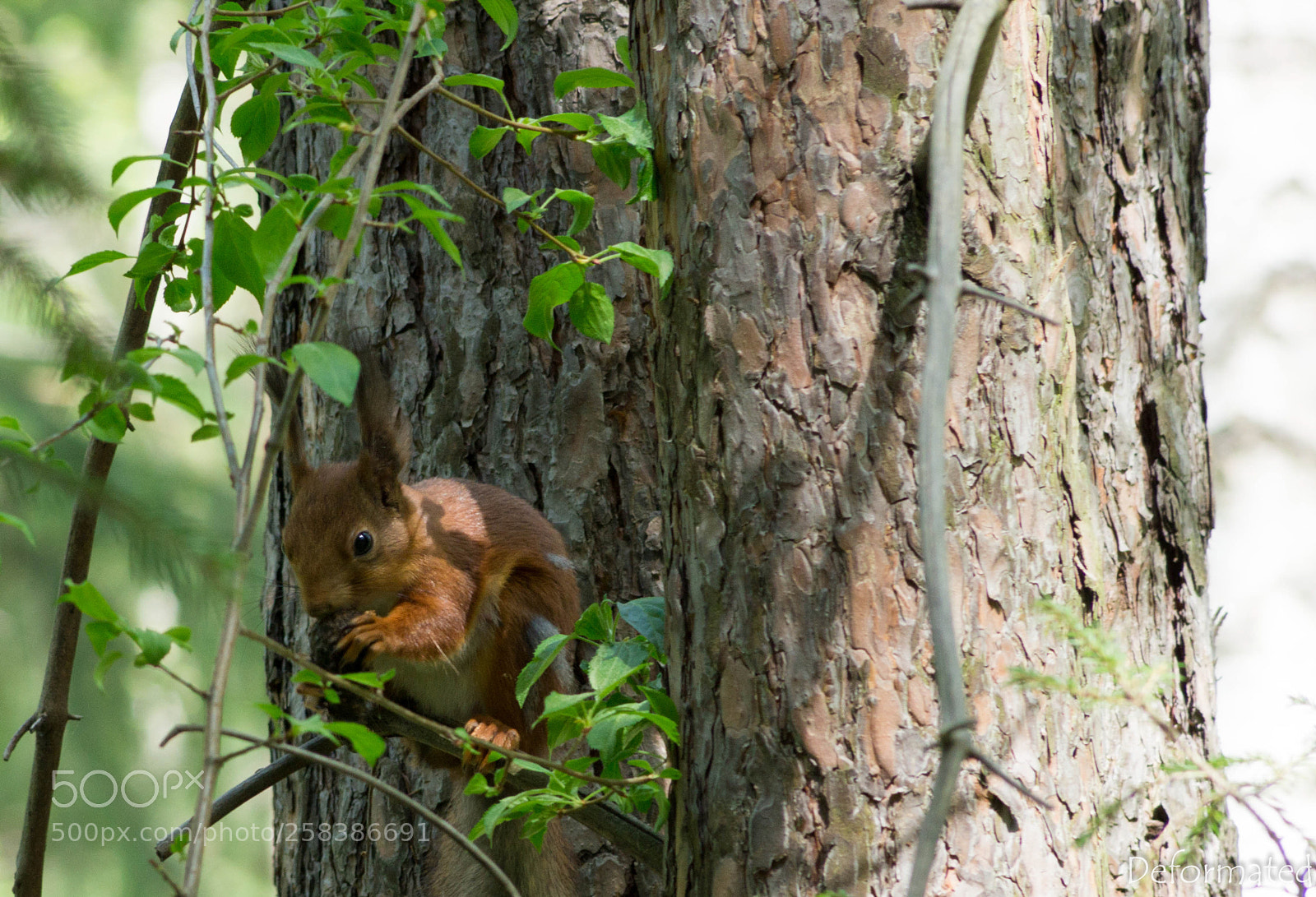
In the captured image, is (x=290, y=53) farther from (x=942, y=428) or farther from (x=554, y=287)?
(x=942, y=428)

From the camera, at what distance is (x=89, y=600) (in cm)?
90

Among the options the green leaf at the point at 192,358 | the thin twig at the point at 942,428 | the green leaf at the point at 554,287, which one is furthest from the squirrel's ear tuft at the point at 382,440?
the thin twig at the point at 942,428

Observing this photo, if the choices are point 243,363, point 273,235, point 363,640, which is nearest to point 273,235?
point 273,235

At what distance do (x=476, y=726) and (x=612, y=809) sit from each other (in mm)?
532

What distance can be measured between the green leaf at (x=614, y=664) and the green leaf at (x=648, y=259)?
442 millimetres

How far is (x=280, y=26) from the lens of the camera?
1.42 metres

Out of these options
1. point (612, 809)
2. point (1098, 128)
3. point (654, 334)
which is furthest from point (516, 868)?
point (1098, 128)

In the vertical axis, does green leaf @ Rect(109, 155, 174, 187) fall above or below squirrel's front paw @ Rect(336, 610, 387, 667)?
above

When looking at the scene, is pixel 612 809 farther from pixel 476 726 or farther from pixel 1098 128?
pixel 1098 128

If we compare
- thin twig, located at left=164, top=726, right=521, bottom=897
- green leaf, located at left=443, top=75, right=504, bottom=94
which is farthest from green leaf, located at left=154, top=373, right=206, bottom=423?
green leaf, located at left=443, top=75, right=504, bottom=94

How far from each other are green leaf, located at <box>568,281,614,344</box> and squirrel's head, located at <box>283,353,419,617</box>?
54 cm

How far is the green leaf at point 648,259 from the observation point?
4.09ft

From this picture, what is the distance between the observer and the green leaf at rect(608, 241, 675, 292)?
49.1 inches

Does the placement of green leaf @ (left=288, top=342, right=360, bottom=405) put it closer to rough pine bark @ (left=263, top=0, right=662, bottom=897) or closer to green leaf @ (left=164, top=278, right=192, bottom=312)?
green leaf @ (left=164, top=278, right=192, bottom=312)
